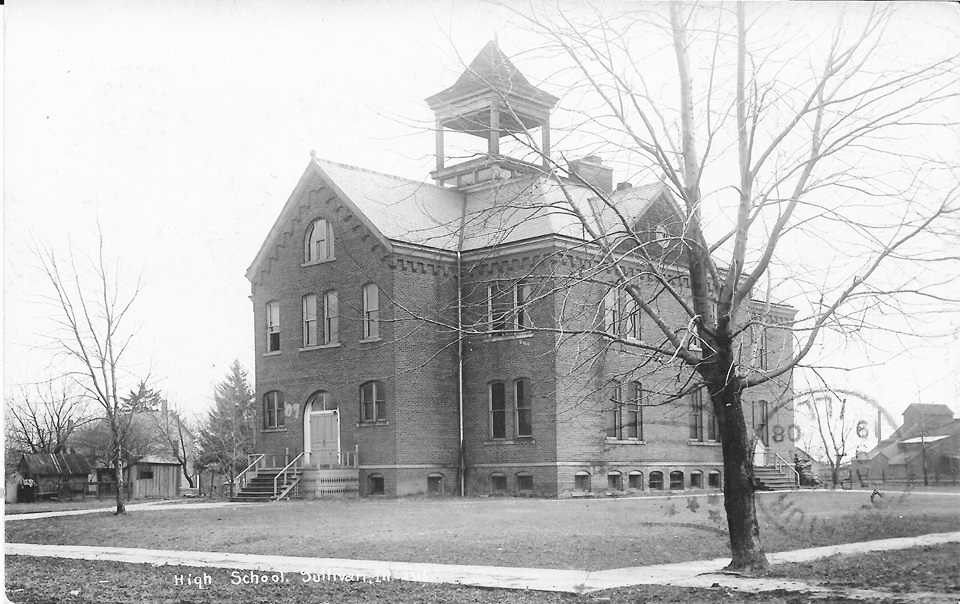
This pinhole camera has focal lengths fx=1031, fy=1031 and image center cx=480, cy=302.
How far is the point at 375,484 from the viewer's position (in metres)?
32.2

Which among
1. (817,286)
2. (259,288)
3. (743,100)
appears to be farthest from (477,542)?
(259,288)

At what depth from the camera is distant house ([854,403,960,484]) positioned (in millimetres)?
18000

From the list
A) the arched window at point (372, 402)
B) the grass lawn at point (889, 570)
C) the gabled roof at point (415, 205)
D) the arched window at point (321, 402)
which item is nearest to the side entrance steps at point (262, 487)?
the arched window at point (321, 402)

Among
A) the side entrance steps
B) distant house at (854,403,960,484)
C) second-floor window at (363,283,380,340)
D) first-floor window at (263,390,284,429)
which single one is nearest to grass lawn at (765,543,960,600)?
distant house at (854,403,960,484)

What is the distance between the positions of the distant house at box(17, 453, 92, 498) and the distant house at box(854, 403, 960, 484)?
30492 millimetres

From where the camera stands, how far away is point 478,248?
32125 millimetres

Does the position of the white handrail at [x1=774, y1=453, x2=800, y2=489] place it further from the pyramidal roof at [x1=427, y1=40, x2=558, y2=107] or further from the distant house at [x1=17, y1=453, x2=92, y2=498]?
the distant house at [x1=17, y1=453, x2=92, y2=498]

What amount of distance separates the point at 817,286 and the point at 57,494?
117 feet

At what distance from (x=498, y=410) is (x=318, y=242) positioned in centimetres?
826

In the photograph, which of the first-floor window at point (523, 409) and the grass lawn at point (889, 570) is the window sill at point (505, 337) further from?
the grass lawn at point (889, 570)

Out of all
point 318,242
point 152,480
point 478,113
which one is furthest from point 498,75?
point 152,480

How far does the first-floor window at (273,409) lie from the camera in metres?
35.6

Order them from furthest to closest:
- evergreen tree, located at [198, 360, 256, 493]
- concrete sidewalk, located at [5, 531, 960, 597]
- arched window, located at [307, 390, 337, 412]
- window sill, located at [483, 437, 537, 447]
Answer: evergreen tree, located at [198, 360, 256, 493]
arched window, located at [307, 390, 337, 412]
window sill, located at [483, 437, 537, 447]
concrete sidewalk, located at [5, 531, 960, 597]

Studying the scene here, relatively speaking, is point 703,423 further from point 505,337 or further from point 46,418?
point 46,418
